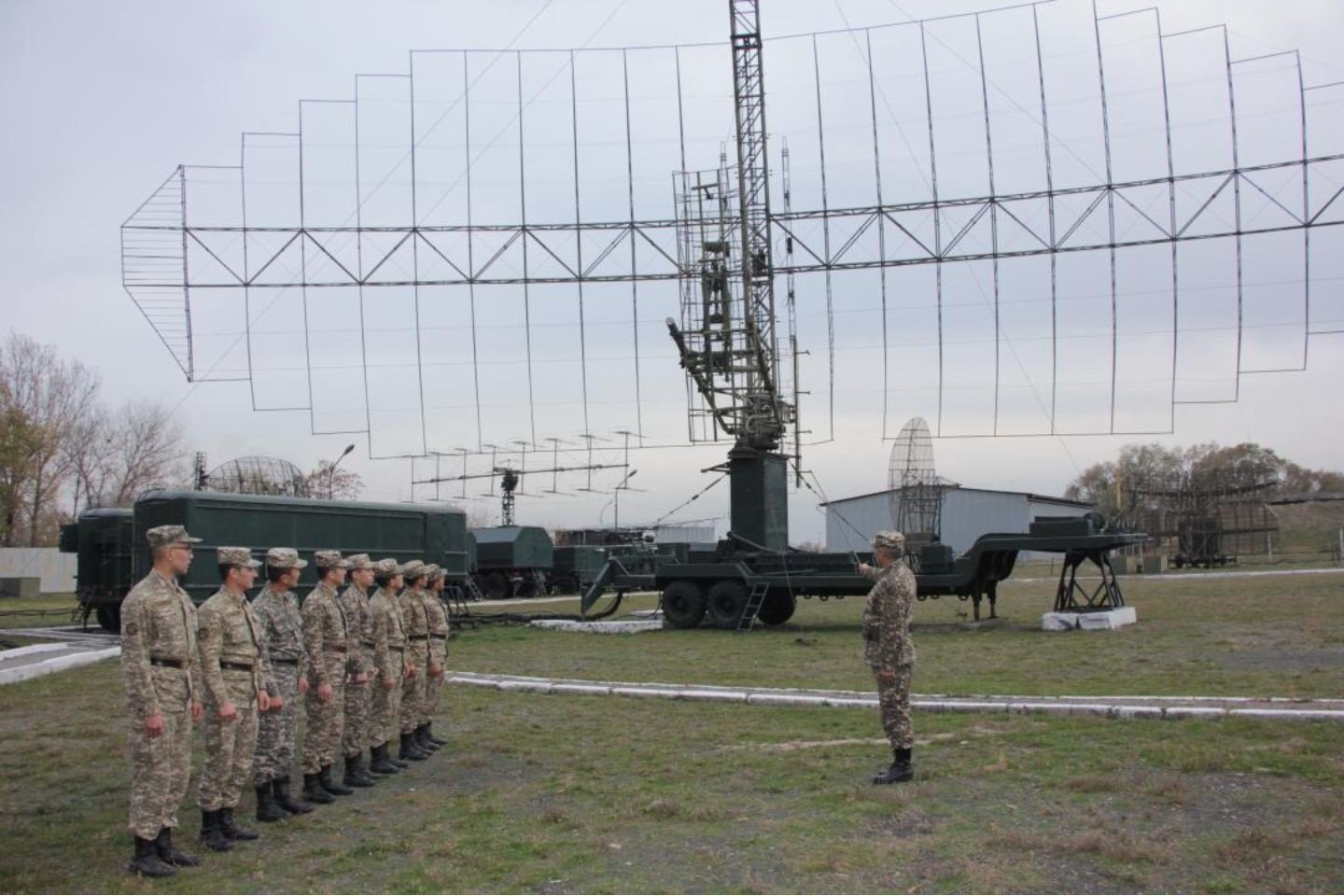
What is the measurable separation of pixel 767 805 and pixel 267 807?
3.18 metres

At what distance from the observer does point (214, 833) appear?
6867 mm

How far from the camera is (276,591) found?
8102 mm

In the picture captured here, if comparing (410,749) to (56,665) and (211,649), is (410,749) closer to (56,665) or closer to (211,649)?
(211,649)

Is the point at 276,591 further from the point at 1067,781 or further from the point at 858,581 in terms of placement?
the point at 858,581

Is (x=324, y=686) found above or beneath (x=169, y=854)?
above

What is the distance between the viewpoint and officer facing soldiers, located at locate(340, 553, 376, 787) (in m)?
8.71

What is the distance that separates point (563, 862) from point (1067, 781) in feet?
11.2

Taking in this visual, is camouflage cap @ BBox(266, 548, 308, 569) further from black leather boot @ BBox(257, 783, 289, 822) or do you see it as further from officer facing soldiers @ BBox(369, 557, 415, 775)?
black leather boot @ BBox(257, 783, 289, 822)

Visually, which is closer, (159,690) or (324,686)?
(159,690)

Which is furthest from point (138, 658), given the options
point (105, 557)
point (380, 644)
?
point (105, 557)

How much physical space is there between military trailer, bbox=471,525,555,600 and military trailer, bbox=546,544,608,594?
76 cm

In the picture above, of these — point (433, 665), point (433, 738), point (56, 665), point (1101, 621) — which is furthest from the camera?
point (1101, 621)

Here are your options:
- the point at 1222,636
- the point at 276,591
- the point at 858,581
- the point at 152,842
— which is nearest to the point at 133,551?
the point at 858,581

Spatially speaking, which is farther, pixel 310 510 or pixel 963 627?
pixel 310 510
